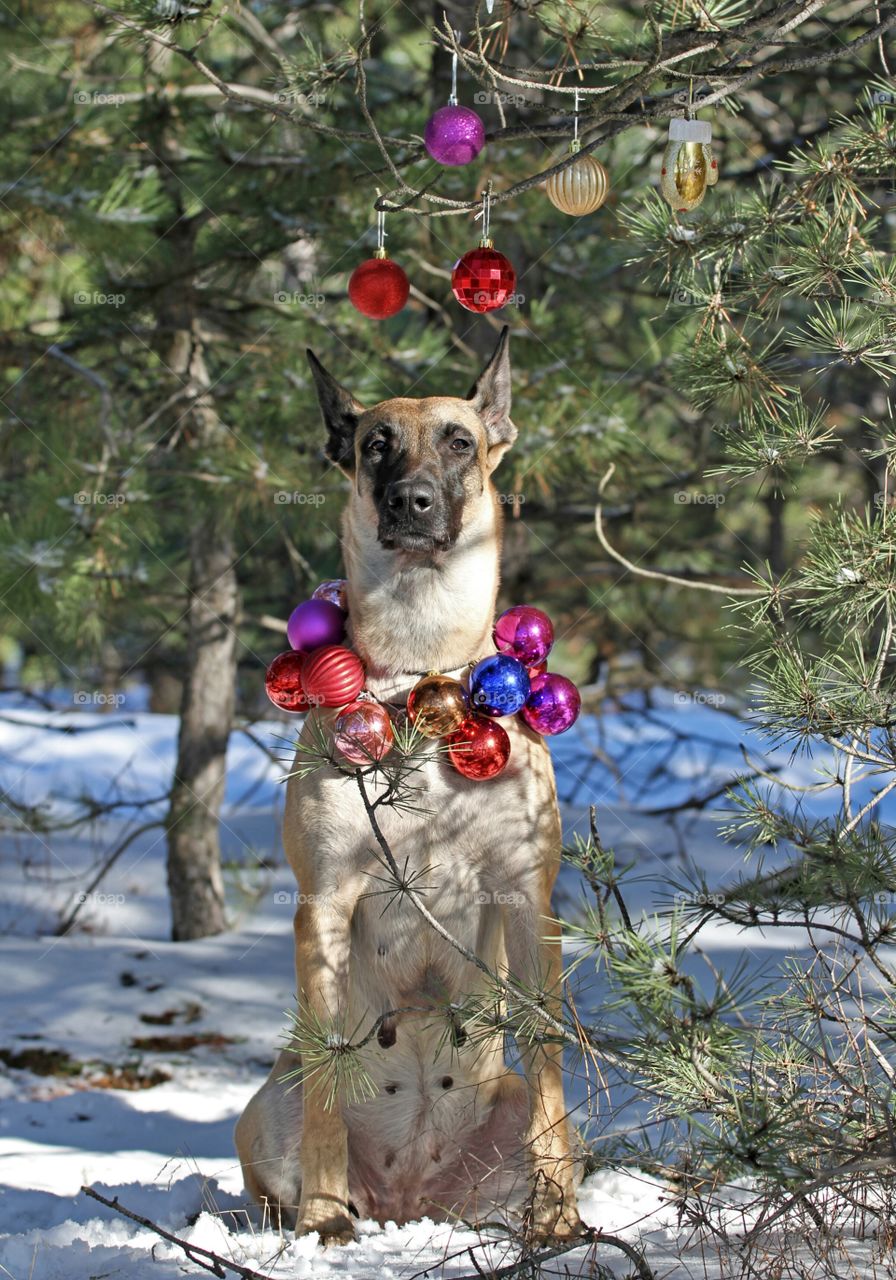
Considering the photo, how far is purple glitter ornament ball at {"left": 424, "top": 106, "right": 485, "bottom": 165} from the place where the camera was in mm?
2568

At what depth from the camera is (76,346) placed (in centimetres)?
582

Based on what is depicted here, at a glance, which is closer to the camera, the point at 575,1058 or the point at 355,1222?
the point at 575,1058

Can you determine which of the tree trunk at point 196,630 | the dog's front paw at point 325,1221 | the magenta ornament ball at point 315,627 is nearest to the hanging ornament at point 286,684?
the magenta ornament ball at point 315,627

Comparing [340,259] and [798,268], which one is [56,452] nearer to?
[340,259]

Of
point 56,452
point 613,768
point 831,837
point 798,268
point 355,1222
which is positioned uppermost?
point 798,268

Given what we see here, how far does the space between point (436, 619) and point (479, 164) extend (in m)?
2.37

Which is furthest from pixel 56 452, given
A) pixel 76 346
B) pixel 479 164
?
pixel 479 164

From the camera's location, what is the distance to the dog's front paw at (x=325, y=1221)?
2936 mm

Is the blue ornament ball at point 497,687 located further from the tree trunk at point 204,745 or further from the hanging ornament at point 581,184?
the tree trunk at point 204,745
